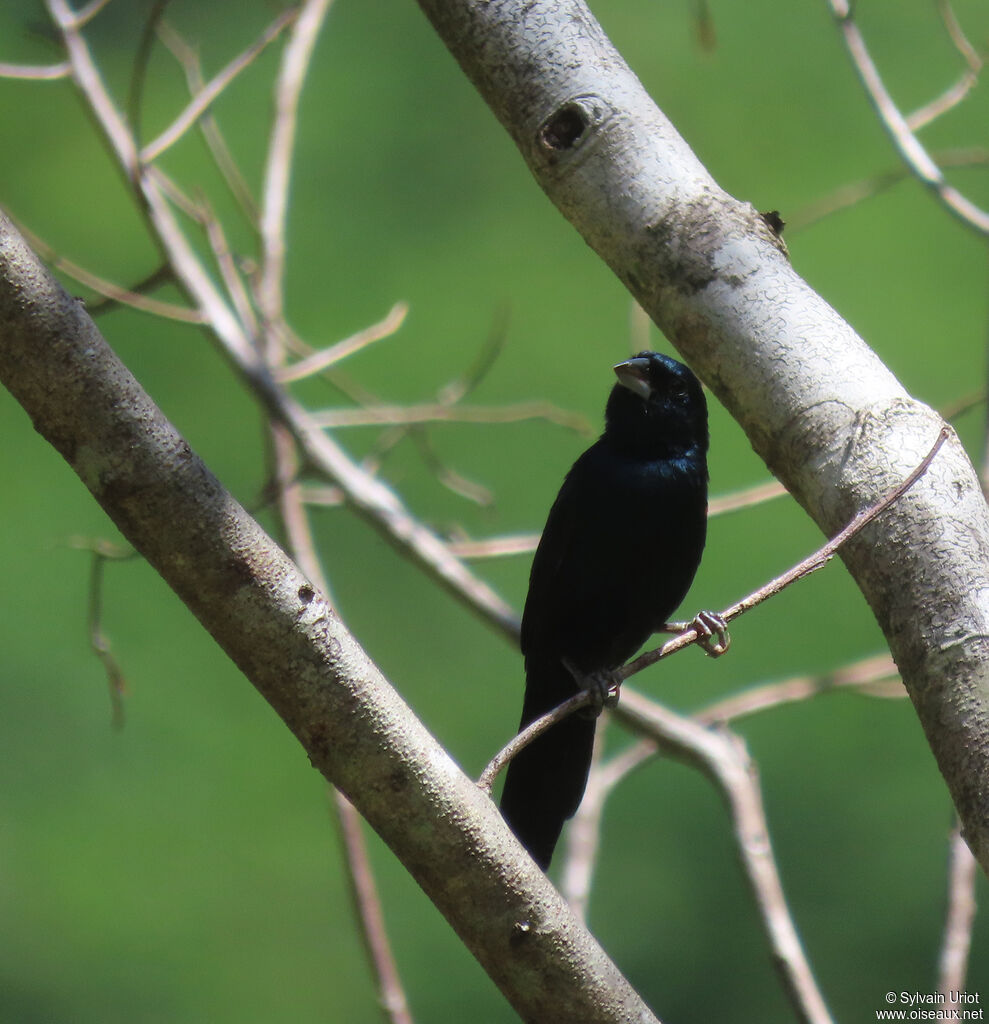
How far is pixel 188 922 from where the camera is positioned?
213 inches

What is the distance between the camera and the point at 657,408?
2.85 metres

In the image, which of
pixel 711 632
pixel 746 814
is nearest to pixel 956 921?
pixel 746 814

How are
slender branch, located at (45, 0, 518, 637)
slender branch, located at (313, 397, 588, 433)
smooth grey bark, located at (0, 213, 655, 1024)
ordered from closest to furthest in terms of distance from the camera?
smooth grey bark, located at (0, 213, 655, 1024)
slender branch, located at (45, 0, 518, 637)
slender branch, located at (313, 397, 588, 433)

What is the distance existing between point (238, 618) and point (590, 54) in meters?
0.94

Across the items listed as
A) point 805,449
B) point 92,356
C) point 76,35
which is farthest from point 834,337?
point 76,35

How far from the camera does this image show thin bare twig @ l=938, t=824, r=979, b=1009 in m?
2.00

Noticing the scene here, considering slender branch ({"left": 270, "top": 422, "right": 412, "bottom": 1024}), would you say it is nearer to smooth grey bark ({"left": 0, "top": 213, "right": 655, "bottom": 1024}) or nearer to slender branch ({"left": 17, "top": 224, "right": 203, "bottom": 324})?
slender branch ({"left": 17, "top": 224, "right": 203, "bottom": 324})

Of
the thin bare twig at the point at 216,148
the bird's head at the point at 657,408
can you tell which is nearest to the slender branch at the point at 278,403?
the thin bare twig at the point at 216,148

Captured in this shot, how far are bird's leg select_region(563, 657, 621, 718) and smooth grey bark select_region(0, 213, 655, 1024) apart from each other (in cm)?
95

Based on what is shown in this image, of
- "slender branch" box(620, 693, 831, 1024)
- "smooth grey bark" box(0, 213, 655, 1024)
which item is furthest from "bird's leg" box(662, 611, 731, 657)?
"smooth grey bark" box(0, 213, 655, 1024)

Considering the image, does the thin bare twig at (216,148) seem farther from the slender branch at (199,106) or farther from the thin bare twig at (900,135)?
the thin bare twig at (900,135)

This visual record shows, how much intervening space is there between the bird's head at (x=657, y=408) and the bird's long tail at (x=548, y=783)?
2.01ft

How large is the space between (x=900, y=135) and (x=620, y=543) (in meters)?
0.93

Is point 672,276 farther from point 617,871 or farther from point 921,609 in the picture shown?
point 617,871
